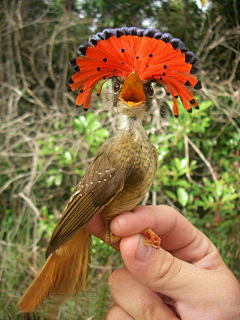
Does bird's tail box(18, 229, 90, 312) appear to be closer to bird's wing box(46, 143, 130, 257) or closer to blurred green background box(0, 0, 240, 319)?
bird's wing box(46, 143, 130, 257)

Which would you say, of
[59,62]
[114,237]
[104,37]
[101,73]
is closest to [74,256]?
[114,237]

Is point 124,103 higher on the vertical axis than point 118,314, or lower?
higher

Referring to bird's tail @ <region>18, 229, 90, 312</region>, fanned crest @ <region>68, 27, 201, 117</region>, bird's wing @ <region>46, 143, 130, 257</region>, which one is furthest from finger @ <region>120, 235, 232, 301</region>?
fanned crest @ <region>68, 27, 201, 117</region>

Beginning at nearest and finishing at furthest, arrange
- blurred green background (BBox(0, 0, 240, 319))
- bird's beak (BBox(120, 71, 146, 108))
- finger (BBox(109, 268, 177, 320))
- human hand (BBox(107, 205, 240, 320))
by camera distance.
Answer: bird's beak (BBox(120, 71, 146, 108))
human hand (BBox(107, 205, 240, 320))
finger (BBox(109, 268, 177, 320))
blurred green background (BBox(0, 0, 240, 319))

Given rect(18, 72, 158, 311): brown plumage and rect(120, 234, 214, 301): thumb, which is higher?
rect(18, 72, 158, 311): brown plumage

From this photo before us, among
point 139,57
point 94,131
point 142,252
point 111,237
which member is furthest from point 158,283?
point 94,131

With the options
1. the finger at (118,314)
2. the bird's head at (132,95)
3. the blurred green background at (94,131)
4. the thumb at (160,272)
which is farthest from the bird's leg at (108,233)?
the blurred green background at (94,131)

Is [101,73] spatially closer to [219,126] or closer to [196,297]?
[196,297]

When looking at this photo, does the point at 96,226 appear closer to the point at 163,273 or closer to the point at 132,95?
the point at 163,273
